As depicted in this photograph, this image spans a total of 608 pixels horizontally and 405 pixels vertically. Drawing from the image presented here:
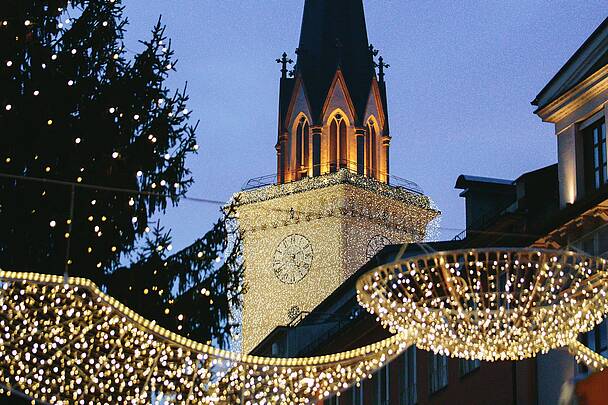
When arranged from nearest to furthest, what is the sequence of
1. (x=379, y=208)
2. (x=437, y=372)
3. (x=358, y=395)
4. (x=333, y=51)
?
1. (x=437, y=372)
2. (x=358, y=395)
3. (x=379, y=208)
4. (x=333, y=51)

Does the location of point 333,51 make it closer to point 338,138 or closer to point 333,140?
point 338,138

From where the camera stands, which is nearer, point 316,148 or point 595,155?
point 595,155

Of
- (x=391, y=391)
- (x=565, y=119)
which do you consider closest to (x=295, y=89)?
(x=391, y=391)

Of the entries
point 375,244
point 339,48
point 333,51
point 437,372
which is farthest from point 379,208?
point 437,372

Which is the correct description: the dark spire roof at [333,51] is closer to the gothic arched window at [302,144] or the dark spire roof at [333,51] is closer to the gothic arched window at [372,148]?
the gothic arched window at [302,144]

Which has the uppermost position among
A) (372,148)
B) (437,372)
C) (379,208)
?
(372,148)

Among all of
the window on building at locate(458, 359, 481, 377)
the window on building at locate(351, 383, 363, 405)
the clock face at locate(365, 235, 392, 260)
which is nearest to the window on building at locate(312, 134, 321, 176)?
the clock face at locate(365, 235, 392, 260)

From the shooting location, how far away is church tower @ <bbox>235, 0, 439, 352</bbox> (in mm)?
75312

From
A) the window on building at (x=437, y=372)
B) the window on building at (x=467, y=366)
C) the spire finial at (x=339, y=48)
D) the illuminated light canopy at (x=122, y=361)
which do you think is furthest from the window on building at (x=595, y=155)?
the spire finial at (x=339, y=48)

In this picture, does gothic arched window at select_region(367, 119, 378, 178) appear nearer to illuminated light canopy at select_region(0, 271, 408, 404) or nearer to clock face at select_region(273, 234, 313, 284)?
clock face at select_region(273, 234, 313, 284)

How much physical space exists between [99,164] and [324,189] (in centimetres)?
4765

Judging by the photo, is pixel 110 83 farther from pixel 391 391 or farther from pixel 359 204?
pixel 359 204

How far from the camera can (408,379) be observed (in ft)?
127

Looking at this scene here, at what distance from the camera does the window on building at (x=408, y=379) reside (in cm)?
3834
